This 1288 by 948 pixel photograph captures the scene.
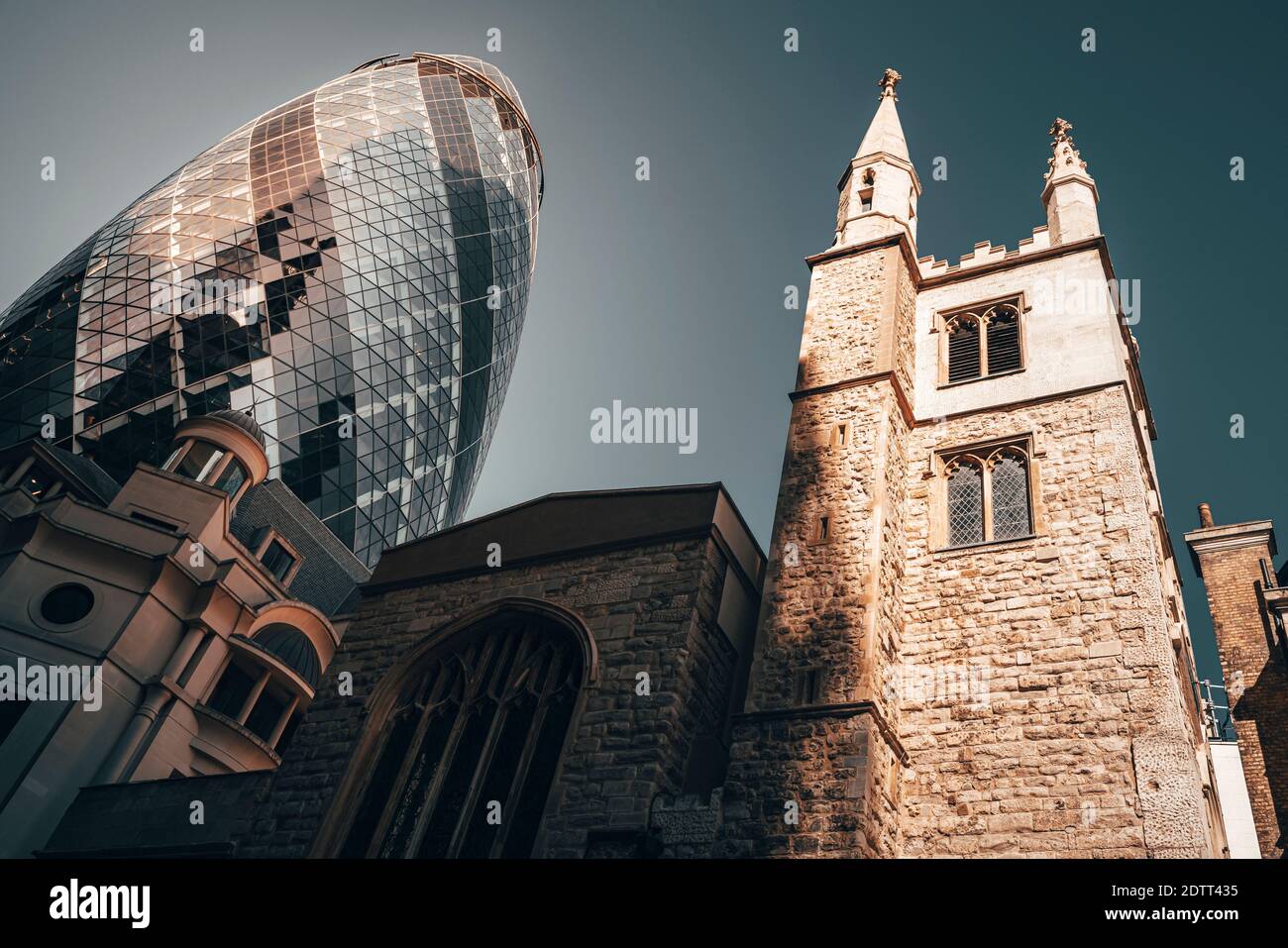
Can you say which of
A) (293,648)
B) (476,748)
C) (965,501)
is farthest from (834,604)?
(293,648)

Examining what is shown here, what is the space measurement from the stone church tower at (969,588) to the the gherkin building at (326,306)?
38120mm

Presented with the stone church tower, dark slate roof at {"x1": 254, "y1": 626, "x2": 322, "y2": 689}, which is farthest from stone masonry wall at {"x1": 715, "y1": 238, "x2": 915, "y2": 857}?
dark slate roof at {"x1": 254, "y1": 626, "x2": 322, "y2": 689}

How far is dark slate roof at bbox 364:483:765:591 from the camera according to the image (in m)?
14.2

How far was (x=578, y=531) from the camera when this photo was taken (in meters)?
15.0

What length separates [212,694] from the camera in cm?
2517

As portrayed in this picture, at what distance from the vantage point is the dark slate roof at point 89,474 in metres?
31.5

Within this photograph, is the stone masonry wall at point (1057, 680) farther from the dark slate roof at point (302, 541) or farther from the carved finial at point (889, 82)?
the dark slate roof at point (302, 541)

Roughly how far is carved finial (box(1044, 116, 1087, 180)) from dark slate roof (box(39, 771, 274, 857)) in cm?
1935

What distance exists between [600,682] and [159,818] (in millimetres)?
9181

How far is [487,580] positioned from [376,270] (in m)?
47.6

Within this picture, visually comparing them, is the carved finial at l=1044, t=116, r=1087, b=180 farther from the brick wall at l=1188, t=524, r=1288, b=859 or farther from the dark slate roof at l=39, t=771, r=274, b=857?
the dark slate roof at l=39, t=771, r=274, b=857

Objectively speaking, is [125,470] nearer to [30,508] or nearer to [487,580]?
[30,508]

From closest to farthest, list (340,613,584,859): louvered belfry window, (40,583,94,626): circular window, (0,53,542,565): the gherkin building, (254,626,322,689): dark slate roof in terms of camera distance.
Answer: (340,613,584,859): louvered belfry window → (40,583,94,626): circular window → (254,626,322,689): dark slate roof → (0,53,542,565): the gherkin building

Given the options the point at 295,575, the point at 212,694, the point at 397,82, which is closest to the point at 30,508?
the point at 212,694
